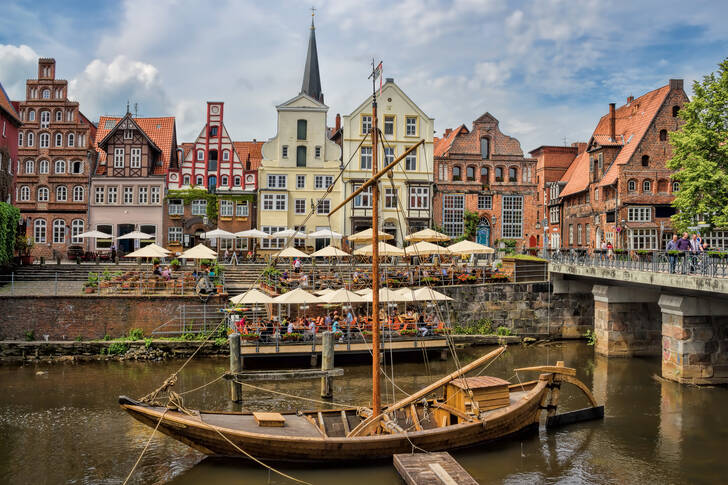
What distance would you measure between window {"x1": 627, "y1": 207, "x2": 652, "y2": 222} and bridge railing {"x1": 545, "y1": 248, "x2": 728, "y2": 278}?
15572 millimetres

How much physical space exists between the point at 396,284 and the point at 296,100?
21794mm

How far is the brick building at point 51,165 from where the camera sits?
4544cm

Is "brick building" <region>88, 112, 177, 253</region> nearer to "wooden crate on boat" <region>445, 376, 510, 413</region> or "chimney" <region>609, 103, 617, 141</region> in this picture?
"wooden crate on boat" <region>445, 376, 510, 413</region>

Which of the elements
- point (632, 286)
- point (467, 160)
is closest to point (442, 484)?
point (632, 286)

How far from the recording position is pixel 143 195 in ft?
155

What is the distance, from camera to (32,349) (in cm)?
2650

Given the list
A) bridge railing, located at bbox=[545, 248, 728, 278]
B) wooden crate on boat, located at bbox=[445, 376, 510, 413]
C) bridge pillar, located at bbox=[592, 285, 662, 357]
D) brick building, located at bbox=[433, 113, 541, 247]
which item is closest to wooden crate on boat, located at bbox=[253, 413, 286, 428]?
wooden crate on boat, located at bbox=[445, 376, 510, 413]

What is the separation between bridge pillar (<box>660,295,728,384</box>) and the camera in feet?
69.8

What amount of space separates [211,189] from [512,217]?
81.3ft

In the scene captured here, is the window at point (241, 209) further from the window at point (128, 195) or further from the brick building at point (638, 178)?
the brick building at point (638, 178)

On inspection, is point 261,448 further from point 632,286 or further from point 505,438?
point 632,286

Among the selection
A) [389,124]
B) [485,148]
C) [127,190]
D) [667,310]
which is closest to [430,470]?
[667,310]

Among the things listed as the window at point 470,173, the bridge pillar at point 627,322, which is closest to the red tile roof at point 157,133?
the window at point 470,173

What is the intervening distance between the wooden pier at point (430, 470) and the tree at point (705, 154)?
2057 cm
